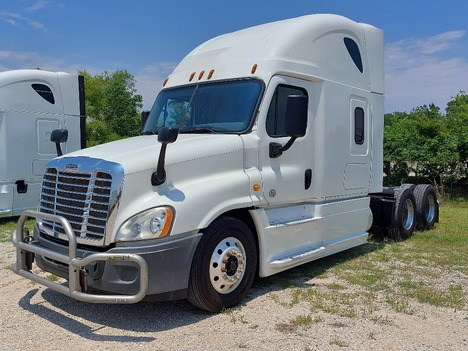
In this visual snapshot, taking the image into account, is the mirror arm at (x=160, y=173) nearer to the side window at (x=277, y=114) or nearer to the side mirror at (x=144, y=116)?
the side window at (x=277, y=114)

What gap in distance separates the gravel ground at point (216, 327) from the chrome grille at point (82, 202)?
34.9 inches

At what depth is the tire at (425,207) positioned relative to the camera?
9.82 metres

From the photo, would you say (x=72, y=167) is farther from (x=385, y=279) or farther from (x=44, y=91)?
(x=44, y=91)

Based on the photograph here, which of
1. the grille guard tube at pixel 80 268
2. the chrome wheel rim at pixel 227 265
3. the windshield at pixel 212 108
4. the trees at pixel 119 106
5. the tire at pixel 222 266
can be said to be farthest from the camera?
the trees at pixel 119 106

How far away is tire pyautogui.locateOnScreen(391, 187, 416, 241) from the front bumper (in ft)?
17.9

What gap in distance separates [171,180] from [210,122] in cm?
120

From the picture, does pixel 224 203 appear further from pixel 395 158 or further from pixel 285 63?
pixel 395 158

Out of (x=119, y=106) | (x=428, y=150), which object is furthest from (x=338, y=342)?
(x=119, y=106)

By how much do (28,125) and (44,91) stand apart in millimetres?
971

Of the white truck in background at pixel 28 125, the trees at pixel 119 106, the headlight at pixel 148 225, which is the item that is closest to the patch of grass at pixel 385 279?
the headlight at pixel 148 225

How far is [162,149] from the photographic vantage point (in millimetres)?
4582

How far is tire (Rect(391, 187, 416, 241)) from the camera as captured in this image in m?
8.89

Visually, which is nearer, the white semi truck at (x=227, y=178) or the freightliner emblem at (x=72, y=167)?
the white semi truck at (x=227, y=178)

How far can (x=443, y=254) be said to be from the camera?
7934mm
